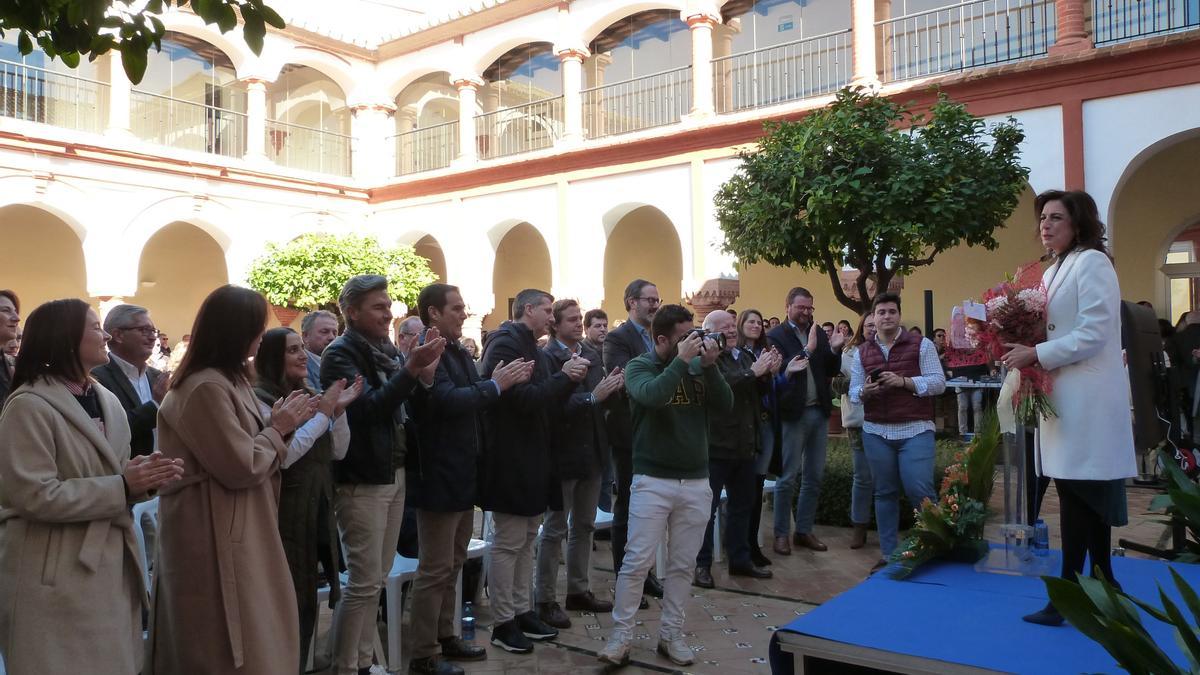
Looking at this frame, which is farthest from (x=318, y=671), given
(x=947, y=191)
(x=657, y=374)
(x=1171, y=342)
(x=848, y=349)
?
(x=1171, y=342)

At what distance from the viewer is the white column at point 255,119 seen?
1642 cm

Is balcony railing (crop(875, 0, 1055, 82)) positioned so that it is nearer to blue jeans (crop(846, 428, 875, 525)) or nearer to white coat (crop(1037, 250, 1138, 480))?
blue jeans (crop(846, 428, 875, 525))

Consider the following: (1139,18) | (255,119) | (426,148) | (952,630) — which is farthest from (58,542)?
(426,148)

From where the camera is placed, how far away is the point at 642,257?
18.3 meters

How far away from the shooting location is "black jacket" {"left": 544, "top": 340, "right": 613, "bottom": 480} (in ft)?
15.4

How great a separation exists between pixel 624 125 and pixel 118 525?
13620mm

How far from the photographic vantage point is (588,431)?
485cm

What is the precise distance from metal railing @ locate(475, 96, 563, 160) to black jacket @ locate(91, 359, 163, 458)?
474 inches

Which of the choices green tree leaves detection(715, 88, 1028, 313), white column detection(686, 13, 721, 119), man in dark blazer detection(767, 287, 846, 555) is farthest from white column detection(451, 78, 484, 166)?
man in dark blazer detection(767, 287, 846, 555)

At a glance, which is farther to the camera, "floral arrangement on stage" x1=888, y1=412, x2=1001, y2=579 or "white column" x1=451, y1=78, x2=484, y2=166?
"white column" x1=451, y1=78, x2=484, y2=166

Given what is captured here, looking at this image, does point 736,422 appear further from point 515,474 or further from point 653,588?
point 515,474

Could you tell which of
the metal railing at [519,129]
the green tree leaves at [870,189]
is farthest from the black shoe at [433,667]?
the metal railing at [519,129]

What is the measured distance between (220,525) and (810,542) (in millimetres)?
4599

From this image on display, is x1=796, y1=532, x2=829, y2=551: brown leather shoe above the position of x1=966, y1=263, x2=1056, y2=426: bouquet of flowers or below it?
below
